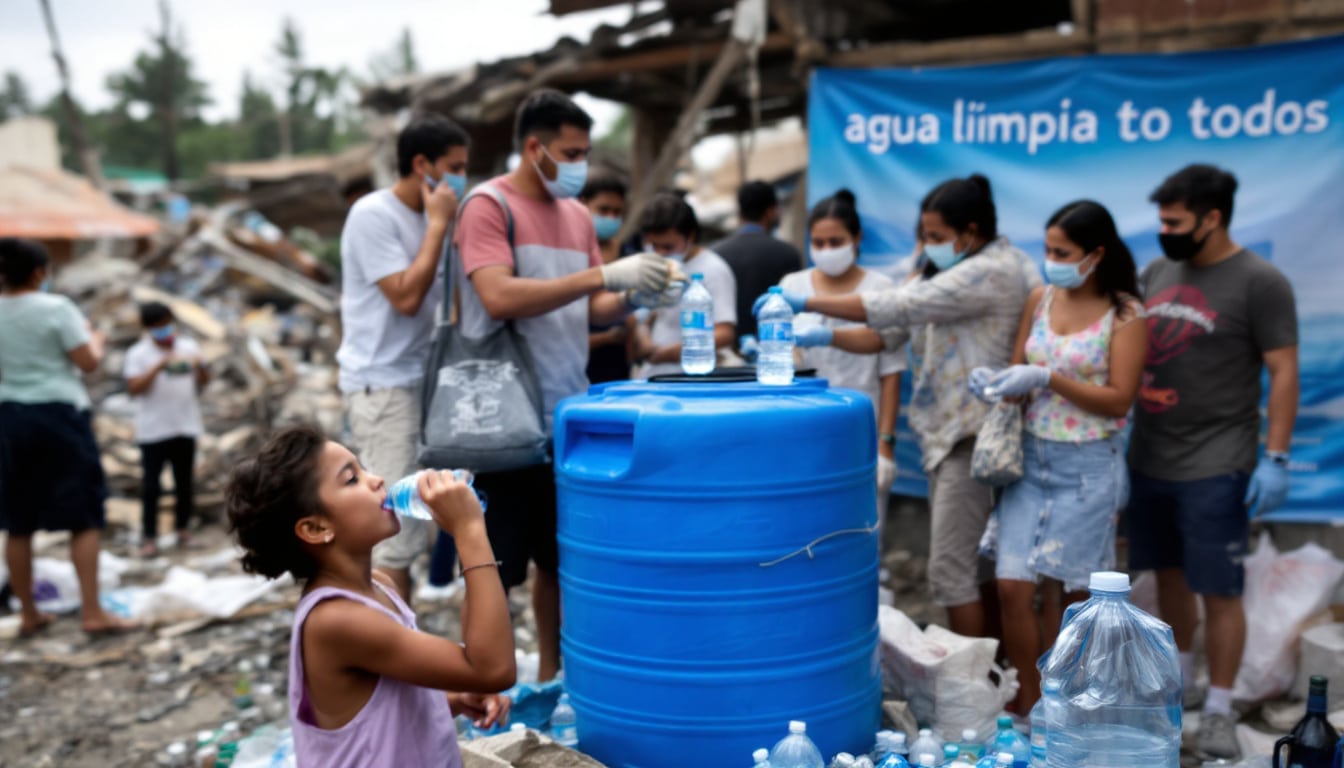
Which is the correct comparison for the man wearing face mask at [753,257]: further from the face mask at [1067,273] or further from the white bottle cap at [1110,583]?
the white bottle cap at [1110,583]

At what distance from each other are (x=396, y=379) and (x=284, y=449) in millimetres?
1585

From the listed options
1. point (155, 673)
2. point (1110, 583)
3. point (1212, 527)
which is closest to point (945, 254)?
point (1212, 527)

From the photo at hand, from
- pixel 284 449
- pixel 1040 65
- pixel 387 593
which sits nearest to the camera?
pixel 284 449

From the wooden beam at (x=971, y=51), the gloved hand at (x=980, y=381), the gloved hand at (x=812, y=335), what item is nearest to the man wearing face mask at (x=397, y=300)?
the gloved hand at (x=812, y=335)

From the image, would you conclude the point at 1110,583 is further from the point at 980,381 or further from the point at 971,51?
the point at 971,51

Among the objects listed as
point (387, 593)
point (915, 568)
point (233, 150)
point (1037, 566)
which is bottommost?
point (915, 568)

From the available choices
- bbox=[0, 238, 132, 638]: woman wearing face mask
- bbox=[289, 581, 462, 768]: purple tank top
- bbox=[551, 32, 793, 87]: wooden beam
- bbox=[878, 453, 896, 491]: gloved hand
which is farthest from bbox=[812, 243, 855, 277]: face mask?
bbox=[0, 238, 132, 638]: woman wearing face mask

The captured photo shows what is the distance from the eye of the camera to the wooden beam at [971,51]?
519 centimetres

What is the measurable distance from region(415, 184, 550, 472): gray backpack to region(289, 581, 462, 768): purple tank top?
103cm

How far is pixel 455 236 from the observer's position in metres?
3.31

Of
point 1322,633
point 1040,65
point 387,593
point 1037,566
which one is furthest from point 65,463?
point 1322,633

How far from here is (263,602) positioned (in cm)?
586

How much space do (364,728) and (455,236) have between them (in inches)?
67.5

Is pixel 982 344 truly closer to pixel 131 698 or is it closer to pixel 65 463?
pixel 131 698
